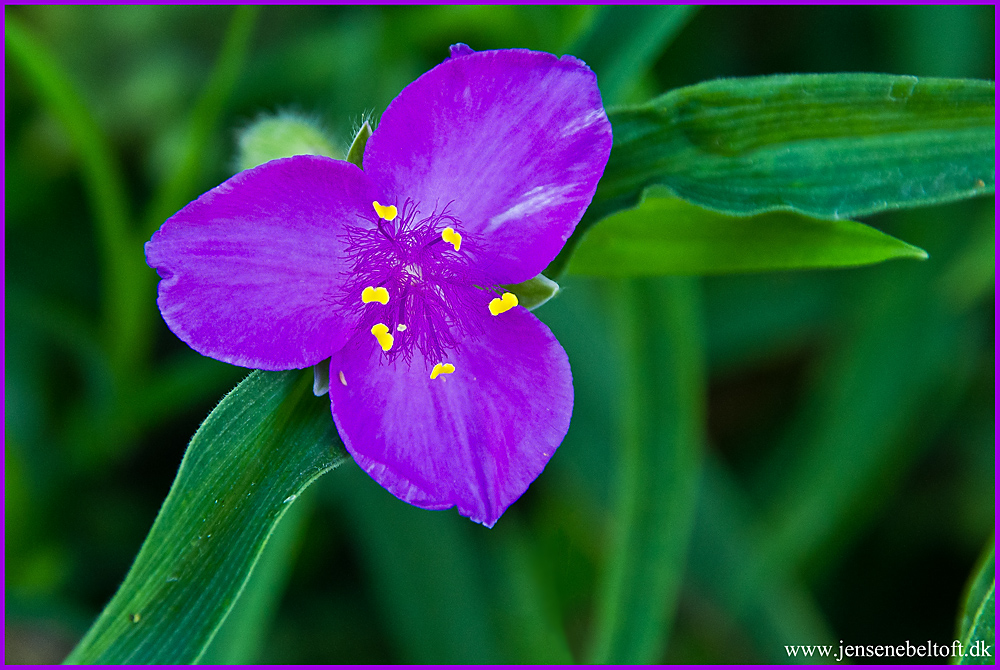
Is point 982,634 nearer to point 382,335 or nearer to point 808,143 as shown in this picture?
point 808,143

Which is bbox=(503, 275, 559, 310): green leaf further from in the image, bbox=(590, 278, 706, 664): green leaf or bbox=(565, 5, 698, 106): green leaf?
bbox=(590, 278, 706, 664): green leaf

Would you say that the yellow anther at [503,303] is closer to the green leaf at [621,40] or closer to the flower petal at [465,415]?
the flower petal at [465,415]

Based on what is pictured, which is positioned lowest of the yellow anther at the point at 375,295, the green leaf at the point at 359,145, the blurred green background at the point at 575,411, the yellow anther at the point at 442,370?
the blurred green background at the point at 575,411

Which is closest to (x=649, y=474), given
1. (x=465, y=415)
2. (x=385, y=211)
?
(x=465, y=415)

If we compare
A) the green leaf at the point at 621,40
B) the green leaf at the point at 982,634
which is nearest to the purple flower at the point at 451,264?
the green leaf at the point at 621,40

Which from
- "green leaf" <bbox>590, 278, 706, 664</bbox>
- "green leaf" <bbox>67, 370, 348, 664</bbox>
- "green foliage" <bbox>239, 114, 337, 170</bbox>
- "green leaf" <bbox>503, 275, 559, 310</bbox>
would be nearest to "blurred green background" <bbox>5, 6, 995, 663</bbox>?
"green leaf" <bbox>590, 278, 706, 664</bbox>

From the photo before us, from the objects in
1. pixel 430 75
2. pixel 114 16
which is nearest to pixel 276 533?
pixel 430 75
